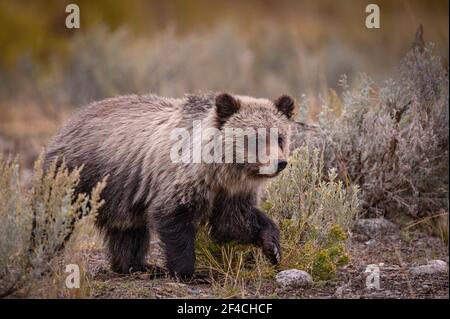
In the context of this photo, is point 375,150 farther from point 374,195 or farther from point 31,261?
point 31,261

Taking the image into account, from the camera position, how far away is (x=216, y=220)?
19.0ft

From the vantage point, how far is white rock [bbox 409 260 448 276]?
557 cm

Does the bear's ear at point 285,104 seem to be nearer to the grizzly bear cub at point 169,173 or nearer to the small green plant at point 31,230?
the grizzly bear cub at point 169,173

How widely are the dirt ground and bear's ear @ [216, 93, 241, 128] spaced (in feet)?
3.93

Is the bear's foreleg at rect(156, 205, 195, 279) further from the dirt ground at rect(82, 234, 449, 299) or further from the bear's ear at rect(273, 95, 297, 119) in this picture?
the bear's ear at rect(273, 95, 297, 119)

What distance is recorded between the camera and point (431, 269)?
558cm

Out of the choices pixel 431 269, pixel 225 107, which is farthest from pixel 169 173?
pixel 431 269

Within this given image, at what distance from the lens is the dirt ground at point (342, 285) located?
5195 mm

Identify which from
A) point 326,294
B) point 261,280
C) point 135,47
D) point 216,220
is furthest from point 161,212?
point 135,47

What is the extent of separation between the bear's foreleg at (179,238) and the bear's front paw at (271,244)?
21.0 inches

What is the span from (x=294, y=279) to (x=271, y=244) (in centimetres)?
37

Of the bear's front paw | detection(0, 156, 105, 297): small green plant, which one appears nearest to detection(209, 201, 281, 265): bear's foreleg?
the bear's front paw

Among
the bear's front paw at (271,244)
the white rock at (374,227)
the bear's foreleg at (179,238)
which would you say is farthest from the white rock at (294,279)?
the white rock at (374,227)

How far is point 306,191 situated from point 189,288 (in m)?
1.23
